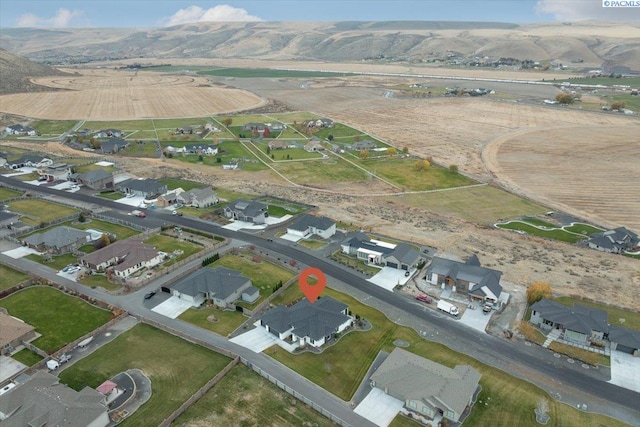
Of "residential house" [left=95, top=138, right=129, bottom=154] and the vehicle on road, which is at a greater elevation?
"residential house" [left=95, top=138, right=129, bottom=154]

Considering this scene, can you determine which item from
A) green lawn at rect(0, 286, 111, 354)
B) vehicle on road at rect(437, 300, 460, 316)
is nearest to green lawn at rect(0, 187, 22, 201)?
green lawn at rect(0, 286, 111, 354)

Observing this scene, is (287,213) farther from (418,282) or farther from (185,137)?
(185,137)

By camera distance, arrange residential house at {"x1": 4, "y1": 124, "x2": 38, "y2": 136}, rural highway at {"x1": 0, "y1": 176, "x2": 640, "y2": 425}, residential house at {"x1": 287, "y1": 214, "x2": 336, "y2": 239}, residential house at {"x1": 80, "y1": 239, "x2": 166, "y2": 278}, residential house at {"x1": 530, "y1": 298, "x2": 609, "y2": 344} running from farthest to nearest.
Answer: residential house at {"x1": 4, "y1": 124, "x2": 38, "y2": 136}
residential house at {"x1": 287, "y1": 214, "x2": 336, "y2": 239}
residential house at {"x1": 80, "y1": 239, "x2": 166, "y2": 278}
residential house at {"x1": 530, "y1": 298, "x2": 609, "y2": 344}
rural highway at {"x1": 0, "y1": 176, "x2": 640, "y2": 425}

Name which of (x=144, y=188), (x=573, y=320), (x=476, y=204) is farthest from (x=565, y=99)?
(x=144, y=188)

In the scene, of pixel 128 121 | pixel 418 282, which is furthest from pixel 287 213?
pixel 128 121

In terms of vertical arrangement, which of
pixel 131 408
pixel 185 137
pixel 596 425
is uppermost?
pixel 185 137

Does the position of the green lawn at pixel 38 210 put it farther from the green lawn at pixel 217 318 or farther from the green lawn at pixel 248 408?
the green lawn at pixel 248 408

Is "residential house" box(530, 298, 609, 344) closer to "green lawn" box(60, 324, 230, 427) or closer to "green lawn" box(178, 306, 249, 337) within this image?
"green lawn" box(178, 306, 249, 337)
